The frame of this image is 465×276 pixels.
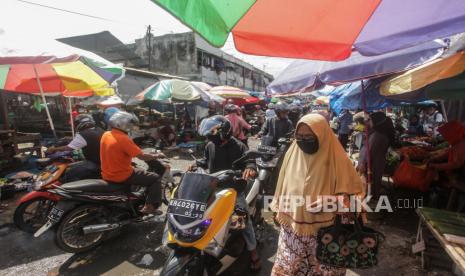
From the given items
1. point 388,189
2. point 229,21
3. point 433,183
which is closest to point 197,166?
point 229,21

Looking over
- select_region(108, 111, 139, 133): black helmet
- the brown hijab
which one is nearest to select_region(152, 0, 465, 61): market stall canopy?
the brown hijab

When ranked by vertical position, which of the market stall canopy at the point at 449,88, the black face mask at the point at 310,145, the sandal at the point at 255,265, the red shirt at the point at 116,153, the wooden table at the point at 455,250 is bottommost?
the sandal at the point at 255,265

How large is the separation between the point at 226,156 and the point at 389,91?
2213 mm

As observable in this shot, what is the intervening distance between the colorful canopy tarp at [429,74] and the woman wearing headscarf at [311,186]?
1.34m

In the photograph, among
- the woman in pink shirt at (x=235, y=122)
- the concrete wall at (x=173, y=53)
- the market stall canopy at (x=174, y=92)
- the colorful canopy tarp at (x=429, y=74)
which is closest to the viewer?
the colorful canopy tarp at (x=429, y=74)

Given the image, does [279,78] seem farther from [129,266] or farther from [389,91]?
[129,266]

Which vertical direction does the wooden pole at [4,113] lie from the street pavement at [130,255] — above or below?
above

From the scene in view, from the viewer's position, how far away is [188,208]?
7.43 feet

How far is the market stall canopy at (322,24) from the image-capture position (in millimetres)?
1582

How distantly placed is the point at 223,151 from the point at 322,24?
1.93m

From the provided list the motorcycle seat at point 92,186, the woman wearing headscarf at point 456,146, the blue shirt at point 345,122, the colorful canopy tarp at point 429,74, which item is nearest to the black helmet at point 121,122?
the motorcycle seat at point 92,186

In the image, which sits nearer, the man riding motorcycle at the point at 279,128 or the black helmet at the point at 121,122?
the black helmet at the point at 121,122

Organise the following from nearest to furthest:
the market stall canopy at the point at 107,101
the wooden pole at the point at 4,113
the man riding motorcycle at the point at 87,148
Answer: the man riding motorcycle at the point at 87,148 < the wooden pole at the point at 4,113 < the market stall canopy at the point at 107,101

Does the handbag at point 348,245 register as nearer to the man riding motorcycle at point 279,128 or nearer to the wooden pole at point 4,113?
the man riding motorcycle at point 279,128
